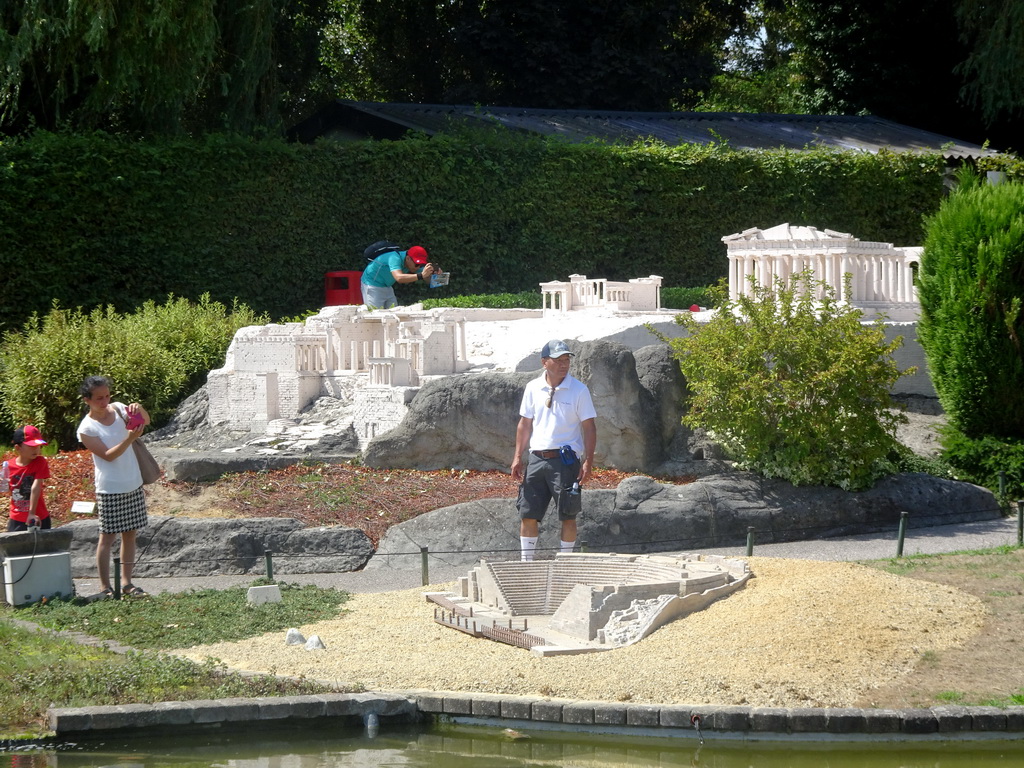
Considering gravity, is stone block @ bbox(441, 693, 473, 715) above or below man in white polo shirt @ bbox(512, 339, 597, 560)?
below

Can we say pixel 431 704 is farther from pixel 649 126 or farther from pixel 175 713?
pixel 649 126

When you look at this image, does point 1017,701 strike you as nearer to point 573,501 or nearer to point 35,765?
point 573,501

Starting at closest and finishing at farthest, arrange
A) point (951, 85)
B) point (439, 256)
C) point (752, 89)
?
point (439, 256) → point (951, 85) → point (752, 89)

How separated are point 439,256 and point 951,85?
1525 cm

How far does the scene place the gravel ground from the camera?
7.11 metres

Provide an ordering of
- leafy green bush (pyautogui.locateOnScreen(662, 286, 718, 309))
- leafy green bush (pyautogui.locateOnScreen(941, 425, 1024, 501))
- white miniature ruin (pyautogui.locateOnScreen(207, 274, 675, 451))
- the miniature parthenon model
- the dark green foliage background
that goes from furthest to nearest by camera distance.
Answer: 1. leafy green bush (pyautogui.locateOnScreen(662, 286, 718, 309))
2. the dark green foliage background
3. the miniature parthenon model
4. white miniature ruin (pyautogui.locateOnScreen(207, 274, 675, 451))
5. leafy green bush (pyautogui.locateOnScreen(941, 425, 1024, 501))

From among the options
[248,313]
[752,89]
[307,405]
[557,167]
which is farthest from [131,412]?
[752,89]

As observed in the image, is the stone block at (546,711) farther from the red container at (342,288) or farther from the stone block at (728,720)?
the red container at (342,288)

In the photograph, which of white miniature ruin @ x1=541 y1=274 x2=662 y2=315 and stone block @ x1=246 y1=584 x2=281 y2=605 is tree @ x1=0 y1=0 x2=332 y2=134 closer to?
white miniature ruin @ x1=541 y1=274 x2=662 y2=315

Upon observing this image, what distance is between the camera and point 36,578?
916 cm

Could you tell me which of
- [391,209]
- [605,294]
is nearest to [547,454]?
[605,294]

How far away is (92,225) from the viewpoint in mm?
18484

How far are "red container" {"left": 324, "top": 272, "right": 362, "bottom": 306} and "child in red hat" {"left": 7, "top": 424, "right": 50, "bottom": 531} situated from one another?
972 cm

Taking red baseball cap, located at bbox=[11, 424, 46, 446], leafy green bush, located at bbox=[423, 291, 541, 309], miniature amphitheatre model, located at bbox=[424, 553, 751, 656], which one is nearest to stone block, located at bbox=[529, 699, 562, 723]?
miniature amphitheatre model, located at bbox=[424, 553, 751, 656]
